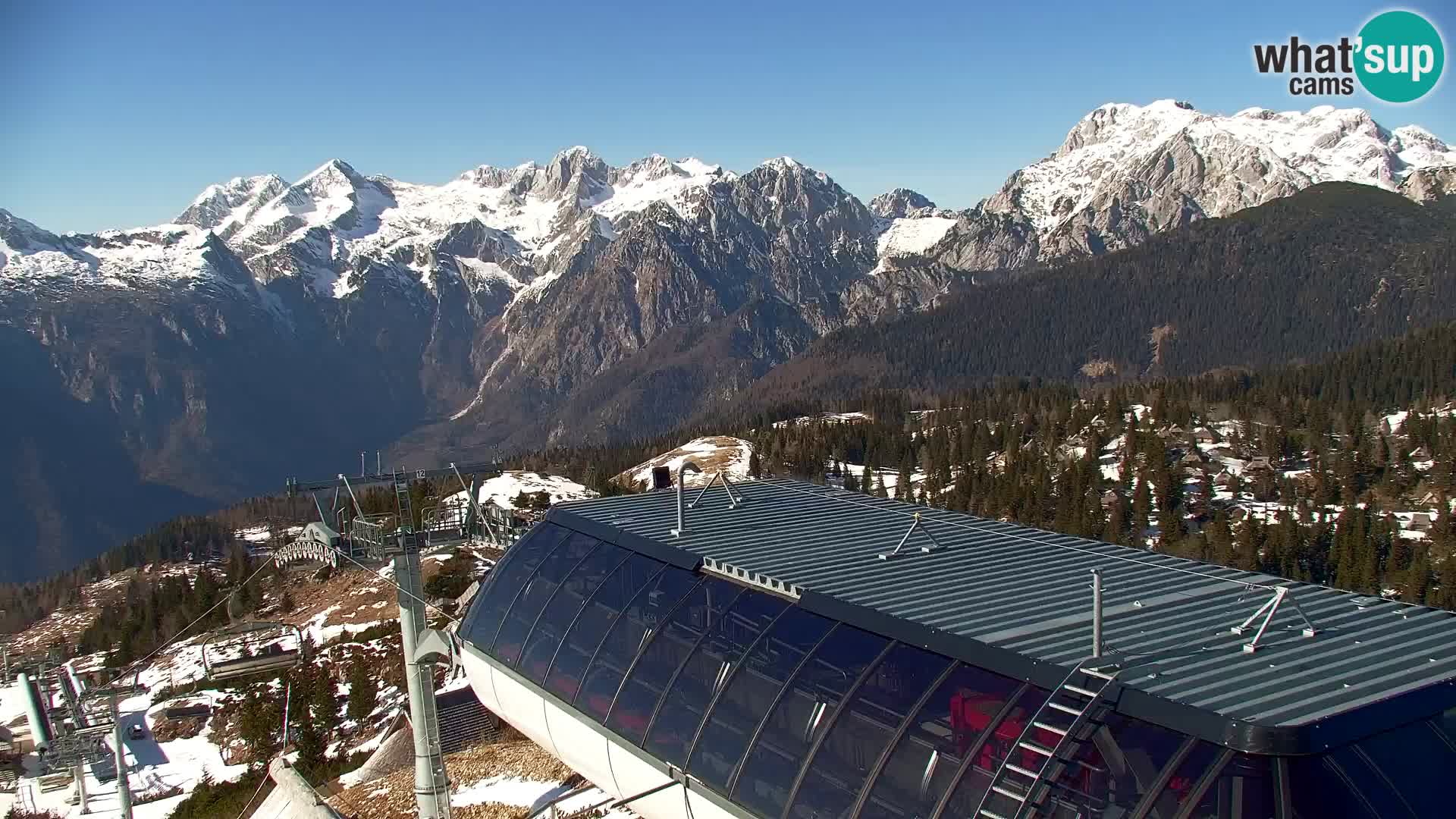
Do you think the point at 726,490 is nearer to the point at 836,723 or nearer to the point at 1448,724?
the point at 836,723

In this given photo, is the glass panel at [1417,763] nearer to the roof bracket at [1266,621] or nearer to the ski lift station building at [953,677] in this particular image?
the ski lift station building at [953,677]

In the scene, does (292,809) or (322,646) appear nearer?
(292,809)

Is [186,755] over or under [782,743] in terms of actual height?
under

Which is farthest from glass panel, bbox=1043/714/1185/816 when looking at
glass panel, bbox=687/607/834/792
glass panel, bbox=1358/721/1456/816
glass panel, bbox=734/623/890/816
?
glass panel, bbox=687/607/834/792

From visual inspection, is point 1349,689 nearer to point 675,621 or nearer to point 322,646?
point 675,621

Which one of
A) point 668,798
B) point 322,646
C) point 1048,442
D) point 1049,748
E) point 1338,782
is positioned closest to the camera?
point 1338,782

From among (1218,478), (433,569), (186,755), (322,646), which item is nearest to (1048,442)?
(1218,478)

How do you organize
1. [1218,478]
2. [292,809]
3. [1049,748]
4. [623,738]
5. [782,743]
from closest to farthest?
[1049,748]
[782,743]
[623,738]
[292,809]
[1218,478]

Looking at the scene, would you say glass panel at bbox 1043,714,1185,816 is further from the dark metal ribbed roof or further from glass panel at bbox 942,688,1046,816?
glass panel at bbox 942,688,1046,816
